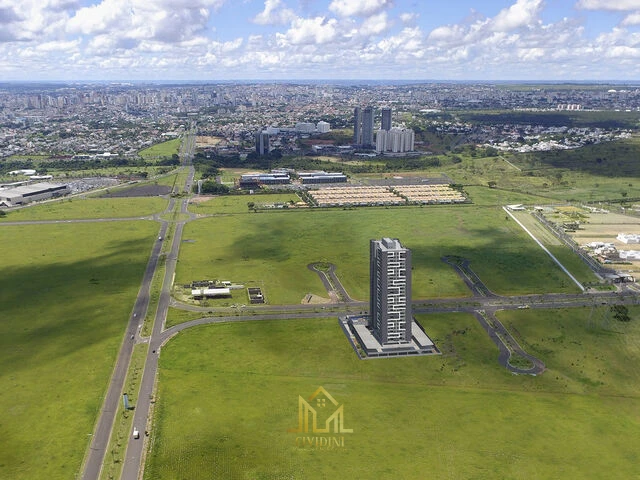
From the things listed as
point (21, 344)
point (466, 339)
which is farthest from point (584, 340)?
point (21, 344)

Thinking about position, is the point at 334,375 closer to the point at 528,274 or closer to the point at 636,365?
the point at 636,365

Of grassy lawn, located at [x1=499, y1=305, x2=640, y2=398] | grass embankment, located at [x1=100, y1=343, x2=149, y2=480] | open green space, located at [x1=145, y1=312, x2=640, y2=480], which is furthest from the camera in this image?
grassy lawn, located at [x1=499, y1=305, x2=640, y2=398]

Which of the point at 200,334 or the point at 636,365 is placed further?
the point at 200,334

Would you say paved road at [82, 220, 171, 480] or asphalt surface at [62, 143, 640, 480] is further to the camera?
asphalt surface at [62, 143, 640, 480]

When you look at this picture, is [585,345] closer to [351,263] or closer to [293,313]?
[293,313]

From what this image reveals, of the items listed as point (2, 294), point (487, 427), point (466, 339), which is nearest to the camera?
point (487, 427)

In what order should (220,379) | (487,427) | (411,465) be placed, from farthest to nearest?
(220,379) → (487,427) → (411,465)

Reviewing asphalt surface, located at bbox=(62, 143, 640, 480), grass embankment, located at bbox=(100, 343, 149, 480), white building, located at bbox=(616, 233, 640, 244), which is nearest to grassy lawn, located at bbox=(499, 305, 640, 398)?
asphalt surface, located at bbox=(62, 143, 640, 480)

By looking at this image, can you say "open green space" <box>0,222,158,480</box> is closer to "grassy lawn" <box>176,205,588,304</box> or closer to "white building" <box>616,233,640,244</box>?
"grassy lawn" <box>176,205,588,304</box>
